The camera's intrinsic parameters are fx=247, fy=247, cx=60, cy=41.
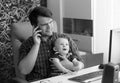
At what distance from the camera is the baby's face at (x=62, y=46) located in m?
1.84

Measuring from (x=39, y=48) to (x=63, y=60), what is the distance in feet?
0.88

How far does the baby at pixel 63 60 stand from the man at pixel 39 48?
0.39 ft

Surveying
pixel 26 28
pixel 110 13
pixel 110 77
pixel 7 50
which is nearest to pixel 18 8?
pixel 7 50

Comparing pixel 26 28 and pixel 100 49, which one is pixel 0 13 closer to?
pixel 26 28

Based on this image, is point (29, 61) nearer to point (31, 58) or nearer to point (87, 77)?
point (31, 58)

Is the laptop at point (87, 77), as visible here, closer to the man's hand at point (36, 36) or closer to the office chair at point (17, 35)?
the man's hand at point (36, 36)

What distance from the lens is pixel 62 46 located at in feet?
6.07

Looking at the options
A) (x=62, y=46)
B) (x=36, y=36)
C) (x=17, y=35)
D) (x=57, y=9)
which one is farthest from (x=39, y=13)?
(x=57, y=9)

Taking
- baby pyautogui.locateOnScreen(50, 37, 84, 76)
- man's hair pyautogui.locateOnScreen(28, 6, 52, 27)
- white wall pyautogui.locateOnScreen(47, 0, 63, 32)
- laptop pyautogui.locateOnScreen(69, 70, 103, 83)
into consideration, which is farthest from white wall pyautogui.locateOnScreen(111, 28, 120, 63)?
white wall pyautogui.locateOnScreen(47, 0, 63, 32)

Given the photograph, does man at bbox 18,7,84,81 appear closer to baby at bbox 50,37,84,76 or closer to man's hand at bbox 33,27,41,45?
man's hand at bbox 33,27,41,45

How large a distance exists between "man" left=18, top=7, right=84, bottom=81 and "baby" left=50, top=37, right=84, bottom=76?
118 millimetres

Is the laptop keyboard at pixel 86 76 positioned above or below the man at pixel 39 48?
below

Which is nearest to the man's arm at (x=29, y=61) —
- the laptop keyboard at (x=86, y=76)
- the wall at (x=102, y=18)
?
the laptop keyboard at (x=86, y=76)

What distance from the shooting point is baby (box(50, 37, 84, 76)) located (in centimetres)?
182
